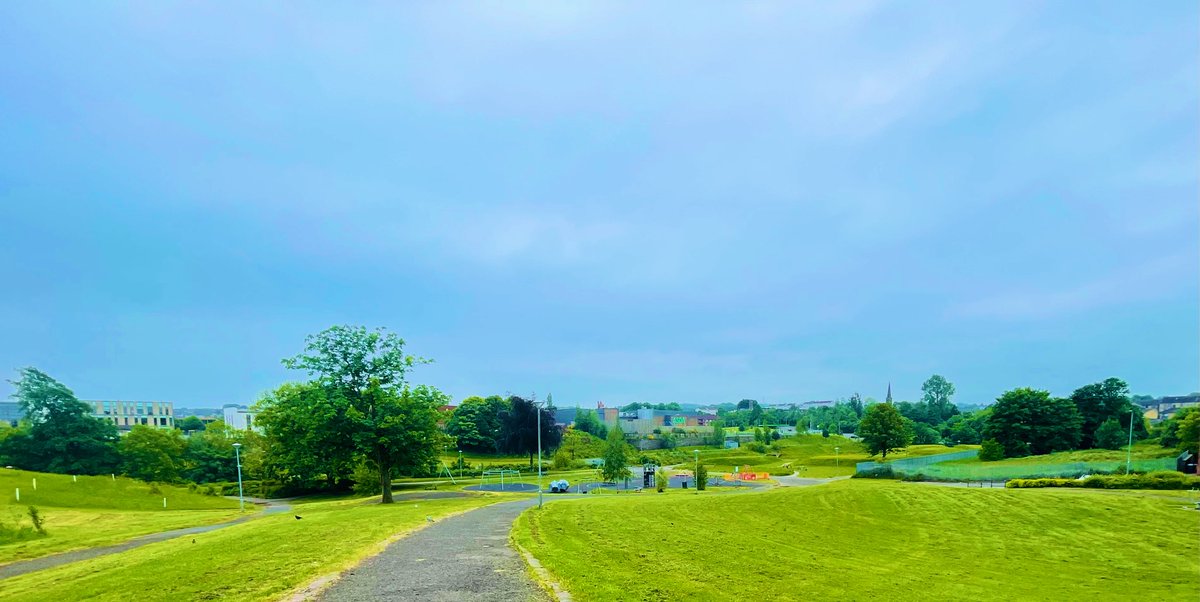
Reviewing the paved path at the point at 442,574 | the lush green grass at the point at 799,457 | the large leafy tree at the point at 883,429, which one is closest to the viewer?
the paved path at the point at 442,574

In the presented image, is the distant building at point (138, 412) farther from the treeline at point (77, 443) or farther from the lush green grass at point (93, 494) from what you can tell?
the lush green grass at point (93, 494)

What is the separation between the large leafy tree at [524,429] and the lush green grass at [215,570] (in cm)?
6477

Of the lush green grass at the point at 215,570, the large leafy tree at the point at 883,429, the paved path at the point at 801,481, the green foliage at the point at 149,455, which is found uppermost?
the lush green grass at the point at 215,570

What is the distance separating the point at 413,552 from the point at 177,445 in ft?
→ 240

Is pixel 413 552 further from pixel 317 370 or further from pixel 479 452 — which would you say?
pixel 479 452

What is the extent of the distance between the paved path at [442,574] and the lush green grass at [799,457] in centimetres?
7299

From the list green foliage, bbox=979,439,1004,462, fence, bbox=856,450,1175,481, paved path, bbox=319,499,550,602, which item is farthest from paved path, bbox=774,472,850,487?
paved path, bbox=319,499,550,602

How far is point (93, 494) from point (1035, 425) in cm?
11370

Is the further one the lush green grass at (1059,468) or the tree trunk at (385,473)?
the lush green grass at (1059,468)

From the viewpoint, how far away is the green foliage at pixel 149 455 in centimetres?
6500

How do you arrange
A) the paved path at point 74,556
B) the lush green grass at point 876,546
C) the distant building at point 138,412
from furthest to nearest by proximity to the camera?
the distant building at point 138,412 < the paved path at point 74,556 < the lush green grass at point 876,546

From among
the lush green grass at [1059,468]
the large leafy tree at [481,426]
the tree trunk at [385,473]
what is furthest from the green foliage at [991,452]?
the tree trunk at [385,473]

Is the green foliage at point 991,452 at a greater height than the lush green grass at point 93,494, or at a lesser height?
lesser

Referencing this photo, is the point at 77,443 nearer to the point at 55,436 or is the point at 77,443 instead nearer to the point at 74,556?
the point at 55,436
